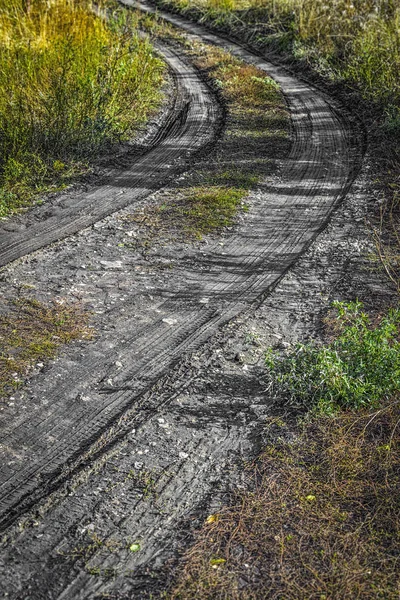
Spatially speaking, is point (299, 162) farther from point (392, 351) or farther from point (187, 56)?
point (187, 56)

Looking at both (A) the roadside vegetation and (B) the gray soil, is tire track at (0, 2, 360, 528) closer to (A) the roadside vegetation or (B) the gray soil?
(B) the gray soil

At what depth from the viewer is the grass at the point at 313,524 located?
2496 millimetres

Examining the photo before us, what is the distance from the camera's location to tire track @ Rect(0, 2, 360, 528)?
3.23m

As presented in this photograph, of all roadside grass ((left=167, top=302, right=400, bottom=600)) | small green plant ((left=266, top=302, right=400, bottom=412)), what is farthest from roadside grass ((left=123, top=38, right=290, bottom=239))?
roadside grass ((left=167, top=302, right=400, bottom=600))

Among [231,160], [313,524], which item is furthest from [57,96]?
[313,524]

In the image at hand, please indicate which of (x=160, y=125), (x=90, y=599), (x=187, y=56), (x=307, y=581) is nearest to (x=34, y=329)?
(x=90, y=599)

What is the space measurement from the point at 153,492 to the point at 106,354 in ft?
4.10

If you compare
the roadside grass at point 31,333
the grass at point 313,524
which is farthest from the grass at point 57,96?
the grass at point 313,524

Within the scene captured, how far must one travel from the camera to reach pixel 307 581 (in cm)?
251

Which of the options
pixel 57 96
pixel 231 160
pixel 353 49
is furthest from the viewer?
pixel 353 49

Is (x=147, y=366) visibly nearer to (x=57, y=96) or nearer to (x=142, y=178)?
(x=142, y=178)

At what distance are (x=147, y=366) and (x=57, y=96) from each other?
4.52 meters

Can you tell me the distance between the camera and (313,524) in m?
2.78

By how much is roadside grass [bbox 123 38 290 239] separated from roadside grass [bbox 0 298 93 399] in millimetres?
1589
